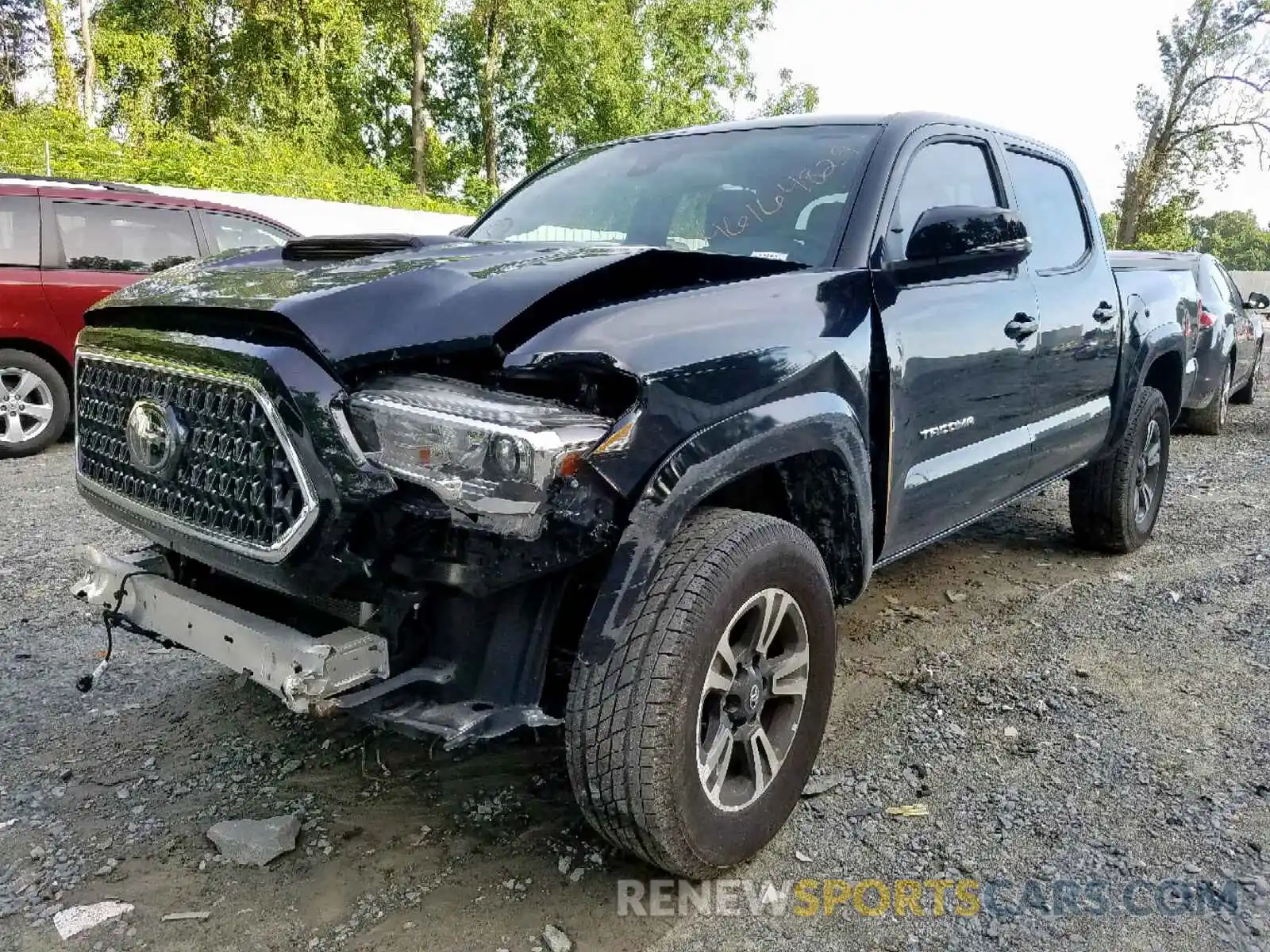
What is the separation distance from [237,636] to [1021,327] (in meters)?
2.81

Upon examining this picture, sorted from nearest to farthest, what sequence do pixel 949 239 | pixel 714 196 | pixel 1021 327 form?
pixel 949 239 < pixel 714 196 < pixel 1021 327

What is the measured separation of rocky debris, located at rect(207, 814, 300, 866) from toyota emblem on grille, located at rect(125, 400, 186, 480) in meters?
0.97

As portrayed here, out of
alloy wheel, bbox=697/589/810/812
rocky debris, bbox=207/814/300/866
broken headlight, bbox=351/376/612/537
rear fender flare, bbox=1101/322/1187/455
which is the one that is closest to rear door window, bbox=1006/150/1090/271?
rear fender flare, bbox=1101/322/1187/455

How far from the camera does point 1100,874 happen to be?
241 cm

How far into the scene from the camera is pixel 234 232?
822 centimetres

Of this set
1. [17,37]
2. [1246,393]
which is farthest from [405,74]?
[1246,393]

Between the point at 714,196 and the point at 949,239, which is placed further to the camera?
the point at 714,196

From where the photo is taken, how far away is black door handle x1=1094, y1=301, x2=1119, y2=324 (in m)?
4.19

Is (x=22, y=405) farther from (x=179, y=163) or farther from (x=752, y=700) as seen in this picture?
(x=179, y=163)

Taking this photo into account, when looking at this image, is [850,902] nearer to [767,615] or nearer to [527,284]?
[767,615]

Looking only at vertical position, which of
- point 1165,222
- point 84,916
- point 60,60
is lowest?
point 84,916

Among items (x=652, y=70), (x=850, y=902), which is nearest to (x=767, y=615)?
(x=850, y=902)

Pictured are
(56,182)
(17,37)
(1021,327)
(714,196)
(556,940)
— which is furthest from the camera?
(17,37)

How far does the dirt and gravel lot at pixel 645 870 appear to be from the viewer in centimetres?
222
